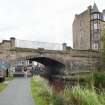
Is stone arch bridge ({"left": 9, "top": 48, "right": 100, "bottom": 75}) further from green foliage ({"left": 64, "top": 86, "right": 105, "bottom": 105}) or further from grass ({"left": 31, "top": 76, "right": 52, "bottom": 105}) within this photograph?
green foliage ({"left": 64, "top": 86, "right": 105, "bottom": 105})

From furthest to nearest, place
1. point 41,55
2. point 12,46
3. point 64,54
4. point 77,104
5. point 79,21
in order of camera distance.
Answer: point 79,21 → point 64,54 → point 41,55 → point 12,46 → point 77,104

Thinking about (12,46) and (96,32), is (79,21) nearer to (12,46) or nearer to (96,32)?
(96,32)

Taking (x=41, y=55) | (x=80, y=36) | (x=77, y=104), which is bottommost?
(x=77, y=104)

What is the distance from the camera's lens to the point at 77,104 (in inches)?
493

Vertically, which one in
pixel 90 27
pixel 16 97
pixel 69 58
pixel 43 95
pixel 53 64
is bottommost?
pixel 16 97

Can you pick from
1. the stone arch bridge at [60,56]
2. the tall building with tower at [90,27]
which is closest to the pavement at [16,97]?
the stone arch bridge at [60,56]

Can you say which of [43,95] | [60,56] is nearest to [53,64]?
[60,56]

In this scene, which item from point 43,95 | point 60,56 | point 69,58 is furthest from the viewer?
point 69,58

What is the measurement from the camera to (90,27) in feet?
294

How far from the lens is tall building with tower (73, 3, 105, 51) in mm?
88500

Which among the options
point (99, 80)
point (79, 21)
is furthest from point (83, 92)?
point (79, 21)

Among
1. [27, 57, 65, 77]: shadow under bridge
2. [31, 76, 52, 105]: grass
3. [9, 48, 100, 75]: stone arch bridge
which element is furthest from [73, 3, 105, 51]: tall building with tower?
[31, 76, 52, 105]: grass

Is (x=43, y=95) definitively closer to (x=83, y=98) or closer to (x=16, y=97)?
(x=16, y=97)

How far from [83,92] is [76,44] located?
282 ft
